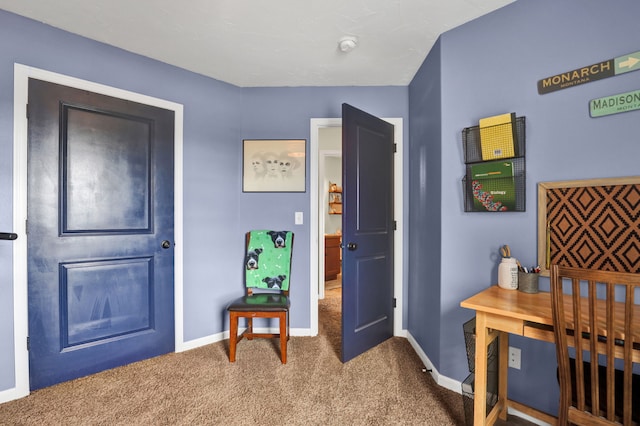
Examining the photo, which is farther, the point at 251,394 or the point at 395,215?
the point at 395,215

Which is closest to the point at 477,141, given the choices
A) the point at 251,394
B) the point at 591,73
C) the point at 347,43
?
the point at 591,73

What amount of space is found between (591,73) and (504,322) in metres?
1.31

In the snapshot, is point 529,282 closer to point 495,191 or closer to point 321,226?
point 495,191

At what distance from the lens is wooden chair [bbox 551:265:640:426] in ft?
3.26

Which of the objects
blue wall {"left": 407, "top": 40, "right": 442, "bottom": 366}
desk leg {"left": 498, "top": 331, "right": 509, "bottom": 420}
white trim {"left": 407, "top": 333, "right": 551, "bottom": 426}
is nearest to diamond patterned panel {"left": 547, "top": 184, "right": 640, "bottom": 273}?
desk leg {"left": 498, "top": 331, "right": 509, "bottom": 420}

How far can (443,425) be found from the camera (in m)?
1.65

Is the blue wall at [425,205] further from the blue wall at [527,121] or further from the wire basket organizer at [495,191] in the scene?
the wire basket organizer at [495,191]

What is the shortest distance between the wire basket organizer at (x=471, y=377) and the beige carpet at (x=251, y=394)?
0.43 ft

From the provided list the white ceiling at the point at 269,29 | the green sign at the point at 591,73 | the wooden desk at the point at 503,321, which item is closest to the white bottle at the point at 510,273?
the wooden desk at the point at 503,321

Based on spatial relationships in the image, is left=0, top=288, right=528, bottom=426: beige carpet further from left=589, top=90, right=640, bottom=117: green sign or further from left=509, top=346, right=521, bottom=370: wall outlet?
left=589, top=90, right=640, bottom=117: green sign

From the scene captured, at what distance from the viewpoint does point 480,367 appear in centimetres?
140

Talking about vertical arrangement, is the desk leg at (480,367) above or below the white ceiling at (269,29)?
below

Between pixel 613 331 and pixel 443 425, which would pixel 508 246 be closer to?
pixel 613 331

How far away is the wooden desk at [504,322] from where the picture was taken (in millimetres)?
1235
